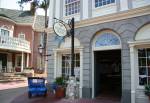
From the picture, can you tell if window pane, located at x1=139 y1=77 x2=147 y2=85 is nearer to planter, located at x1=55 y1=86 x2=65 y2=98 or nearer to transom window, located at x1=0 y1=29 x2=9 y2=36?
planter, located at x1=55 y1=86 x2=65 y2=98

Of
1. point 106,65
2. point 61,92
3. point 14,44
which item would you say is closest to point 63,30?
point 61,92

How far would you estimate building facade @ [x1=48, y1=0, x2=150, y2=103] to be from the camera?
10273 mm

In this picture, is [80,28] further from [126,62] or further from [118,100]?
[118,100]

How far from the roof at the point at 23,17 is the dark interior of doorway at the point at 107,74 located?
16.5 meters

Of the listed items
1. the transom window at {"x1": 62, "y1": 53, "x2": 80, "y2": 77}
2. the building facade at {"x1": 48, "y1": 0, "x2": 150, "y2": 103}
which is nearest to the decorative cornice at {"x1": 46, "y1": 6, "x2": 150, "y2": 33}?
the building facade at {"x1": 48, "y1": 0, "x2": 150, "y2": 103}

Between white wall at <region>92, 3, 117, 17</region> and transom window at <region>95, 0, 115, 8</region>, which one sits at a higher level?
transom window at <region>95, 0, 115, 8</region>

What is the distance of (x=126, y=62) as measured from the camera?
10.6m

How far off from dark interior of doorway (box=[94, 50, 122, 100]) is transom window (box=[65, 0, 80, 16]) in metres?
3.09

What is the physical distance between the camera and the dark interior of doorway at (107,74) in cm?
1261

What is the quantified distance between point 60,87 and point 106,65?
4.60 metres

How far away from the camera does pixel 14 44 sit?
25.5 metres

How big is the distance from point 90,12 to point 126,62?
3808 millimetres

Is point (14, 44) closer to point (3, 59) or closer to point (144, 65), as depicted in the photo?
point (3, 59)

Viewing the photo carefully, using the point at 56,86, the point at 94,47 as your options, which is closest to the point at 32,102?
the point at 56,86
